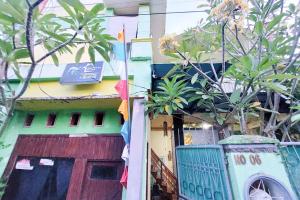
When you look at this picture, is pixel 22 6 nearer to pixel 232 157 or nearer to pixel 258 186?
pixel 232 157

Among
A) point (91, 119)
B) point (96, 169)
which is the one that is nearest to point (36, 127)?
point (91, 119)

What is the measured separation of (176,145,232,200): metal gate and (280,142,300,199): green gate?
681 mm

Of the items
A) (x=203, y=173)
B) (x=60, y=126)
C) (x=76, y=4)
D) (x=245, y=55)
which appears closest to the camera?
Answer: (x=76, y=4)

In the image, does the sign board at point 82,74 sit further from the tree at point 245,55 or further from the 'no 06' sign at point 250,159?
the 'no 06' sign at point 250,159

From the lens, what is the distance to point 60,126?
4027mm

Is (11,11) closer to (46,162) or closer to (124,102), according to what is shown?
(124,102)

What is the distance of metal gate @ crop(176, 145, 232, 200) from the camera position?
2361 millimetres

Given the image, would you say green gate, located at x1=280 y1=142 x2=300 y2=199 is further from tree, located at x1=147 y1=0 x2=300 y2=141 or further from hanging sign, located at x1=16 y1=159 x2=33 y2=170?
hanging sign, located at x1=16 y1=159 x2=33 y2=170

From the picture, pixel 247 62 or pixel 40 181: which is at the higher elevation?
pixel 247 62

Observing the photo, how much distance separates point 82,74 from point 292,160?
352cm

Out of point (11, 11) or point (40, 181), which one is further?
point (40, 181)

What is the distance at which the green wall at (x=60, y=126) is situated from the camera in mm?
3889

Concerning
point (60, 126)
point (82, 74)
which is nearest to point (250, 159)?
point (82, 74)

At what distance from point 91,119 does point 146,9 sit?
3.30 m
